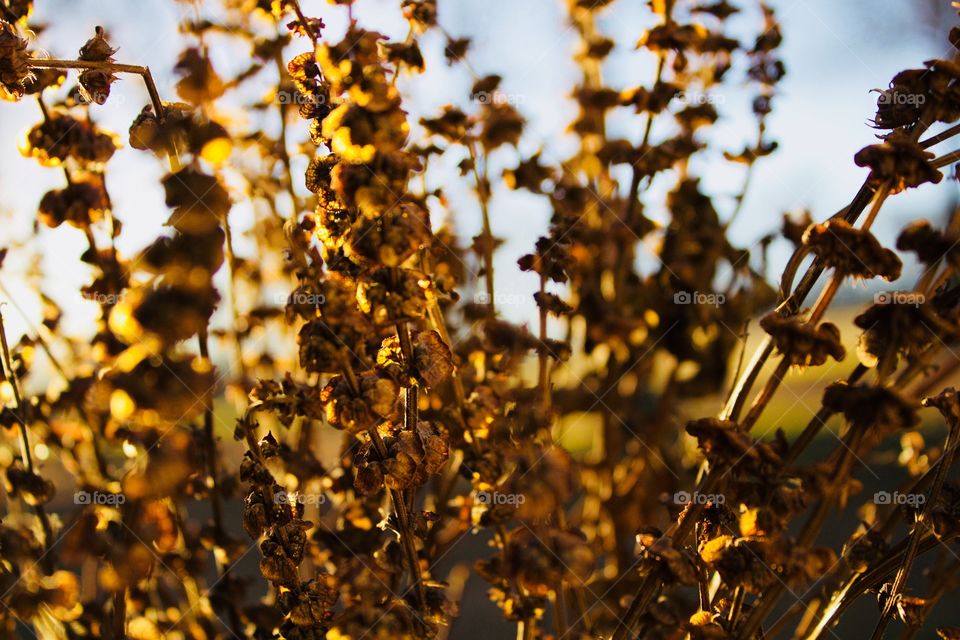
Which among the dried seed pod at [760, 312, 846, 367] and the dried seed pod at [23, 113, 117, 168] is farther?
the dried seed pod at [23, 113, 117, 168]

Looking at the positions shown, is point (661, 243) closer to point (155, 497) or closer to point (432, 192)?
point (432, 192)

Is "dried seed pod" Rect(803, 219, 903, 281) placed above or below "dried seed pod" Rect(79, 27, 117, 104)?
below

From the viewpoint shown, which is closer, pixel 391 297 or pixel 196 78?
pixel 391 297

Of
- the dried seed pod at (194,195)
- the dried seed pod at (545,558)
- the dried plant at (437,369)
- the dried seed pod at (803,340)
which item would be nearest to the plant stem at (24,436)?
the dried plant at (437,369)

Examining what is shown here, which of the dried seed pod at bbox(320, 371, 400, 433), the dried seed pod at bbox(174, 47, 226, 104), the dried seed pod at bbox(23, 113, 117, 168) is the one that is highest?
the dried seed pod at bbox(174, 47, 226, 104)

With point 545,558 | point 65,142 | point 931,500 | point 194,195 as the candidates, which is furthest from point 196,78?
point 931,500

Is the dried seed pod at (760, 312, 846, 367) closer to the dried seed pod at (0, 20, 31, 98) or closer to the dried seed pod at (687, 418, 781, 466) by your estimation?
the dried seed pod at (687, 418, 781, 466)

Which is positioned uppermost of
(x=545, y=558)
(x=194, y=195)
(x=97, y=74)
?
(x=97, y=74)

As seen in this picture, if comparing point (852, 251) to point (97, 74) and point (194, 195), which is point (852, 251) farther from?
point (97, 74)

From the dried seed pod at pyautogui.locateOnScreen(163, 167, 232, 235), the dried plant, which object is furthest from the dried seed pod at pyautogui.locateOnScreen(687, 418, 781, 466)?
the dried seed pod at pyautogui.locateOnScreen(163, 167, 232, 235)

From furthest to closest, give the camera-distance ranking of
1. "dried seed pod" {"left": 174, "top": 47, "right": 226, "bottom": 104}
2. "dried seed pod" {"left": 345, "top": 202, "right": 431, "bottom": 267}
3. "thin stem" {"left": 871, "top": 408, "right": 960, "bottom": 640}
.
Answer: "dried seed pod" {"left": 174, "top": 47, "right": 226, "bottom": 104} < "thin stem" {"left": 871, "top": 408, "right": 960, "bottom": 640} < "dried seed pod" {"left": 345, "top": 202, "right": 431, "bottom": 267}
